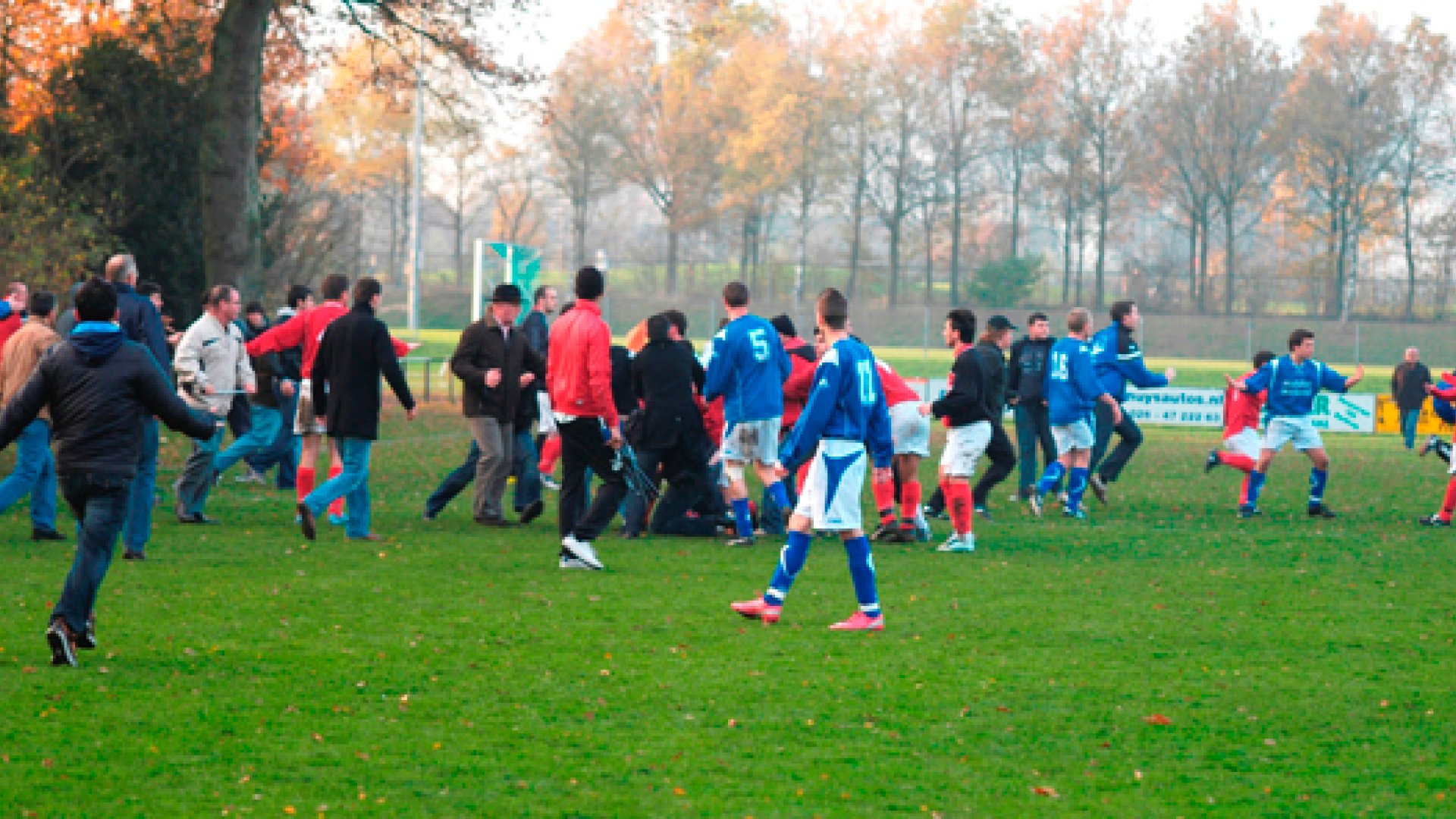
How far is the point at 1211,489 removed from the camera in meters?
18.9

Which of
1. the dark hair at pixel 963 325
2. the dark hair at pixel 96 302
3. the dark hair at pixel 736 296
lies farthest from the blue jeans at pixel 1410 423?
the dark hair at pixel 96 302

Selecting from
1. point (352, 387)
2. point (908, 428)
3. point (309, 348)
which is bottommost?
point (908, 428)

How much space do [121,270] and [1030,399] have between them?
971 cm

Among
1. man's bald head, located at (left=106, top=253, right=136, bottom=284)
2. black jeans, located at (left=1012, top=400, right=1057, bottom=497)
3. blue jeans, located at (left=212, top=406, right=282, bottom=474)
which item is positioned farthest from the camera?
black jeans, located at (left=1012, top=400, right=1057, bottom=497)

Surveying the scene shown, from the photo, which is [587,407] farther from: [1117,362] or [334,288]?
[1117,362]

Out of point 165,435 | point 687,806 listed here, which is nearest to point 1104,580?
point 687,806

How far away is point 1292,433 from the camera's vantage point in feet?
52.5

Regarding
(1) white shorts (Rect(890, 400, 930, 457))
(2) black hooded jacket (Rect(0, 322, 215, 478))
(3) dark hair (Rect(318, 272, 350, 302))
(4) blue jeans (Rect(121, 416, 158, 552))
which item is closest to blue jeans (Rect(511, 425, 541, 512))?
(3) dark hair (Rect(318, 272, 350, 302))

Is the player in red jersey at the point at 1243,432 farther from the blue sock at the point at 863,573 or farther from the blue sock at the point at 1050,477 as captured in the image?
the blue sock at the point at 863,573

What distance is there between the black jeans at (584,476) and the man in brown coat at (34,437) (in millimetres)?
3775

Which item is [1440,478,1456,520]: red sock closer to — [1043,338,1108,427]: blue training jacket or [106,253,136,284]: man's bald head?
[1043,338,1108,427]: blue training jacket

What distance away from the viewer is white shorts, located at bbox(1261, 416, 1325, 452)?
628 inches

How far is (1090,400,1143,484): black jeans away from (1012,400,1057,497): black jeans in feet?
1.63

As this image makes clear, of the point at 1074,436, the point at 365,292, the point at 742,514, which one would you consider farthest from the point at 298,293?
the point at 1074,436
